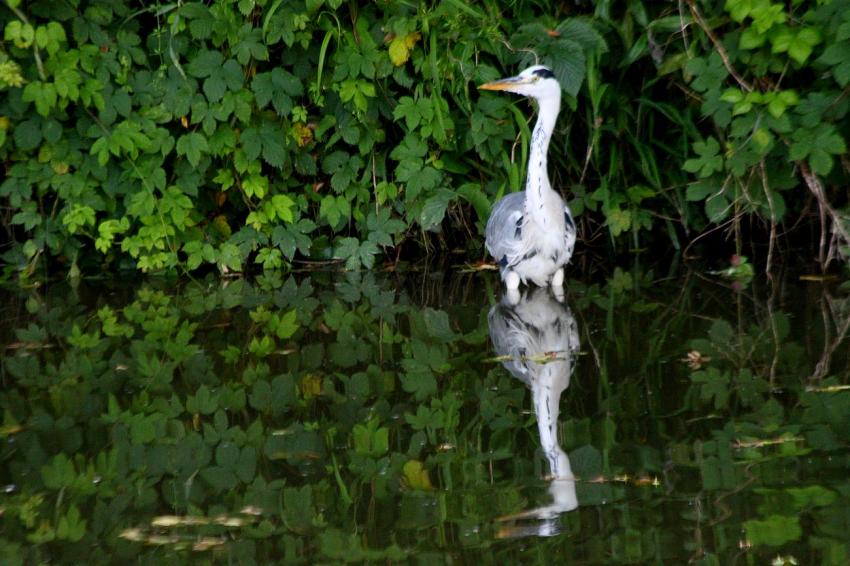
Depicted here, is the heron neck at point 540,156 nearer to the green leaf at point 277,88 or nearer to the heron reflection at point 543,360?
the heron reflection at point 543,360

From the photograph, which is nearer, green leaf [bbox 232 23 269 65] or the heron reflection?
the heron reflection

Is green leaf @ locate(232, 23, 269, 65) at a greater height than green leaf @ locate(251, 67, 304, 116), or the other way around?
green leaf @ locate(232, 23, 269, 65)

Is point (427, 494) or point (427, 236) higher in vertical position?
point (427, 236)

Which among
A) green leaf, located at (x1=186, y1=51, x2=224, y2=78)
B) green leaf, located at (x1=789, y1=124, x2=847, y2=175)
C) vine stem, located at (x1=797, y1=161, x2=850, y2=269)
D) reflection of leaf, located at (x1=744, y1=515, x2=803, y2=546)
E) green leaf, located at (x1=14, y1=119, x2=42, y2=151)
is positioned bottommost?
reflection of leaf, located at (x1=744, y1=515, x2=803, y2=546)

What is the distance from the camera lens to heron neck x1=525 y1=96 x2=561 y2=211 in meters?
6.67

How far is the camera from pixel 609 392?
199 inches

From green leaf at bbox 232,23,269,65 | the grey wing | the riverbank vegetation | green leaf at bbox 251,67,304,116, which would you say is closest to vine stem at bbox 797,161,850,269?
the riverbank vegetation

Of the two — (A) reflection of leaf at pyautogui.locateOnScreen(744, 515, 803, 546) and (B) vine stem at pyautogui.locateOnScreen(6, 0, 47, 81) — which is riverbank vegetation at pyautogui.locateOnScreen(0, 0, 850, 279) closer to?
(B) vine stem at pyautogui.locateOnScreen(6, 0, 47, 81)

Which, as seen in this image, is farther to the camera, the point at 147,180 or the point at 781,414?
the point at 147,180

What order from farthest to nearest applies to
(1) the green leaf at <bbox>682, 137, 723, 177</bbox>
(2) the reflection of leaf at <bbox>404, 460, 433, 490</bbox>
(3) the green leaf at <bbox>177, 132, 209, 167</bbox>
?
(3) the green leaf at <bbox>177, 132, 209, 167</bbox> < (1) the green leaf at <bbox>682, 137, 723, 177</bbox> < (2) the reflection of leaf at <bbox>404, 460, 433, 490</bbox>

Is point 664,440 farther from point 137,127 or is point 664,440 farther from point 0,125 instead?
point 0,125

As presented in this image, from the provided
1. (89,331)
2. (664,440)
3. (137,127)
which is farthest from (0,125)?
(664,440)

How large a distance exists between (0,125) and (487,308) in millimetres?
3196

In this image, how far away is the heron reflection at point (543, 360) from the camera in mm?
3840
